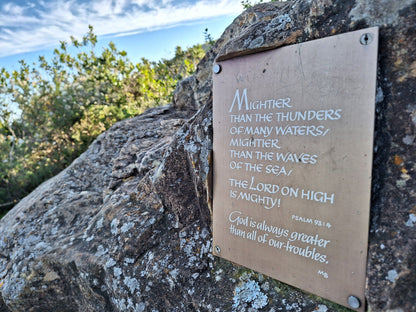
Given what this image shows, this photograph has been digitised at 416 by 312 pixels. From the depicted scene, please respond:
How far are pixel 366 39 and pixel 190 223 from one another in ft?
4.64

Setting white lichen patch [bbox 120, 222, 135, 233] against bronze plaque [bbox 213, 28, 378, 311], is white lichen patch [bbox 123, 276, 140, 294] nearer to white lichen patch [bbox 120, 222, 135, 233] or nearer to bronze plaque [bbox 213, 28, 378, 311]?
white lichen patch [bbox 120, 222, 135, 233]

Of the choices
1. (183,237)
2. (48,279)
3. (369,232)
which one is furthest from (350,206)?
(48,279)

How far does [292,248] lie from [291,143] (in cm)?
51

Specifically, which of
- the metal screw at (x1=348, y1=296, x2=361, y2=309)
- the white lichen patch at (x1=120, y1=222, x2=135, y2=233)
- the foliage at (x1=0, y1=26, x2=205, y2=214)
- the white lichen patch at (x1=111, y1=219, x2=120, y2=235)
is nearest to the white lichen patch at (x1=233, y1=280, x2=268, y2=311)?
the metal screw at (x1=348, y1=296, x2=361, y2=309)

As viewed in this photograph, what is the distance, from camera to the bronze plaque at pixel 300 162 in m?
1.22

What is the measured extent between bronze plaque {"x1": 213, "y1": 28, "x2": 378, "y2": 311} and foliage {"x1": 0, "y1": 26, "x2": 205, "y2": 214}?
16.6ft

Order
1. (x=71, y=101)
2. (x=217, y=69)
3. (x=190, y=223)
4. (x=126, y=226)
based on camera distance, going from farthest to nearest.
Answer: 1. (x=71, y=101)
2. (x=126, y=226)
3. (x=190, y=223)
4. (x=217, y=69)

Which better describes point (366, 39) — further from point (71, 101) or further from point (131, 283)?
point (71, 101)

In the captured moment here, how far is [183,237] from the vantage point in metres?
1.89

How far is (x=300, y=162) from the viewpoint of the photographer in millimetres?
1382

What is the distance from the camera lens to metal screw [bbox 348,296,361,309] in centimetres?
121

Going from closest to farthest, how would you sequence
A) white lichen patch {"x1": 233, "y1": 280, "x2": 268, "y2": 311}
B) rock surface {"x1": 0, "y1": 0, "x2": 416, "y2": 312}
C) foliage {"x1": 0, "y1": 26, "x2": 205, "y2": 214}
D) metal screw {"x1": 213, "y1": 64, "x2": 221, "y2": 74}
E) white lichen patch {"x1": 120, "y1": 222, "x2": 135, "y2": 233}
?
rock surface {"x1": 0, "y1": 0, "x2": 416, "y2": 312} → white lichen patch {"x1": 233, "y1": 280, "x2": 268, "y2": 311} → metal screw {"x1": 213, "y1": 64, "x2": 221, "y2": 74} → white lichen patch {"x1": 120, "y1": 222, "x2": 135, "y2": 233} → foliage {"x1": 0, "y1": 26, "x2": 205, "y2": 214}

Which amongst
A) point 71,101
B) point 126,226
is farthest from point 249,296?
point 71,101

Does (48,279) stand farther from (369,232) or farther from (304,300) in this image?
(369,232)
